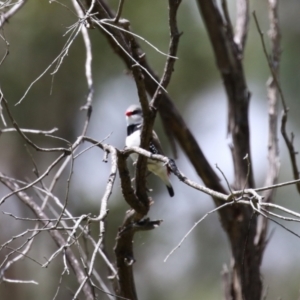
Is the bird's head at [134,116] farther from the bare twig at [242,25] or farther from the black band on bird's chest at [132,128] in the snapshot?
the bare twig at [242,25]

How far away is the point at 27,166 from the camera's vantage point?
7.02 m

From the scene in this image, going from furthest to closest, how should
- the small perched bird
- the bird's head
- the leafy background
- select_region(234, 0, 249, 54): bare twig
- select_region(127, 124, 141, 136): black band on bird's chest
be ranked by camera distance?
the leafy background, the bird's head, select_region(127, 124, 141, 136): black band on bird's chest, select_region(234, 0, 249, 54): bare twig, the small perched bird

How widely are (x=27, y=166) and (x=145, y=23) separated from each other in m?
2.42

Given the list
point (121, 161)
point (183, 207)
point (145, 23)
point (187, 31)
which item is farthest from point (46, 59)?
point (121, 161)

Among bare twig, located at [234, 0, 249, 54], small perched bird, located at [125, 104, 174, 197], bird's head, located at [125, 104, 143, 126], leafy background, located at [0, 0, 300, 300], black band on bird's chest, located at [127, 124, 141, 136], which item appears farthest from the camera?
leafy background, located at [0, 0, 300, 300]

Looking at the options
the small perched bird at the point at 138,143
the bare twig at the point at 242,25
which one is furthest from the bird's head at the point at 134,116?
the bare twig at the point at 242,25

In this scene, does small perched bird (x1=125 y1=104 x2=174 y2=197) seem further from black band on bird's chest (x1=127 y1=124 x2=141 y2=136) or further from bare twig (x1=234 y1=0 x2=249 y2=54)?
bare twig (x1=234 y1=0 x2=249 y2=54)

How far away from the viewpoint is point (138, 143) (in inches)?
126

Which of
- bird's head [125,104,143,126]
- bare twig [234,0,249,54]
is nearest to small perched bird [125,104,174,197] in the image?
bird's head [125,104,143,126]

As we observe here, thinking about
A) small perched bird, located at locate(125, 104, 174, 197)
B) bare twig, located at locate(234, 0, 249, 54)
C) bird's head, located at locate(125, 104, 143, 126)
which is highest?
bare twig, located at locate(234, 0, 249, 54)

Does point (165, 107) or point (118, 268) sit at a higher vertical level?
point (165, 107)

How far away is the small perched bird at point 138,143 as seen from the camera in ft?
10.3

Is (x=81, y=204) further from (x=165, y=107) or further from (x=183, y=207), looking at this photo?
(x=165, y=107)

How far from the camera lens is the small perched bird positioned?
124 inches
